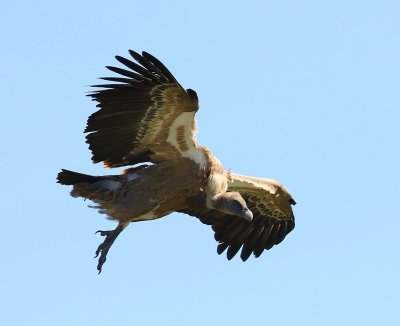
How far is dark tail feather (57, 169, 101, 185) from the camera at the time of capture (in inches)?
629

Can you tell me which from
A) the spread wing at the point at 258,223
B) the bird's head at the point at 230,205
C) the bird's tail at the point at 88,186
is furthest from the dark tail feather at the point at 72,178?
the spread wing at the point at 258,223

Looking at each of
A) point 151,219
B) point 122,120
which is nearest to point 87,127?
point 122,120

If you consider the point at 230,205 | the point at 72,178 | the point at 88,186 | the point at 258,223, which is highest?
the point at 72,178

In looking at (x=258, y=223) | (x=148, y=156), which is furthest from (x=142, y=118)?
(x=258, y=223)

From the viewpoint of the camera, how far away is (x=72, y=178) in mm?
16016

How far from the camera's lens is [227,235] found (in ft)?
60.7

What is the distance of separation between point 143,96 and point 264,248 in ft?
13.0

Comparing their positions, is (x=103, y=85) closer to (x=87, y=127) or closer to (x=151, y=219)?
(x=87, y=127)

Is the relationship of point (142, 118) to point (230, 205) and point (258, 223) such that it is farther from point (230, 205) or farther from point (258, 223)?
point (258, 223)

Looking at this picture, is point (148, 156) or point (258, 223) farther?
point (258, 223)

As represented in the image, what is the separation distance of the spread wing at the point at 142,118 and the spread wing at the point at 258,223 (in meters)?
1.87

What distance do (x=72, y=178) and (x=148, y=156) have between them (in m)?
1.00

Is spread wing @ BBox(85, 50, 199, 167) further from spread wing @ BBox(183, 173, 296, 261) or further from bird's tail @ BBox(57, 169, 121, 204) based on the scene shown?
spread wing @ BBox(183, 173, 296, 261)

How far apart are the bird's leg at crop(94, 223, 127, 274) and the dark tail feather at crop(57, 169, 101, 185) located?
623 mm
